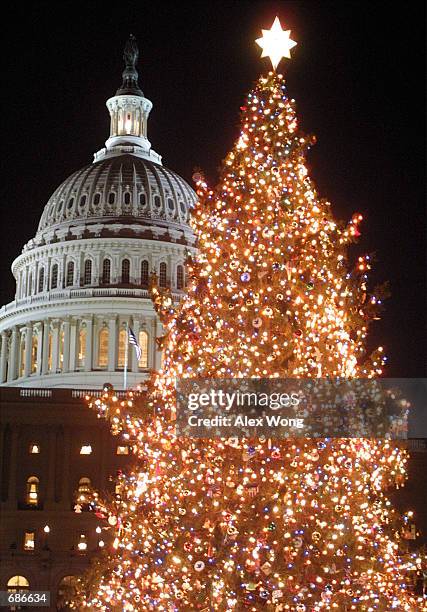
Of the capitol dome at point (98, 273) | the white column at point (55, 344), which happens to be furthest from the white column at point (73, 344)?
the white column at point (55, 344)

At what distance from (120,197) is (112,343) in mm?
18712

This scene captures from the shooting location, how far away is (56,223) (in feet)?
387

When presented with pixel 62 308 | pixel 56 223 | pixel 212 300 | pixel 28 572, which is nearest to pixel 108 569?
pixel 212 300

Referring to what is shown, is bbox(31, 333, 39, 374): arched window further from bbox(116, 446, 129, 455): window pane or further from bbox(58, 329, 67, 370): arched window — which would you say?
bbox(116, 446, 129, 455): window pane

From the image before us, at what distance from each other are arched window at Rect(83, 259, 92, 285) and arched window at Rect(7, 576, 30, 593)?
42357 mm

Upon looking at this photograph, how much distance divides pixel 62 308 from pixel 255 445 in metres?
89.8

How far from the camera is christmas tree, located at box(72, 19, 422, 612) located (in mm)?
20391

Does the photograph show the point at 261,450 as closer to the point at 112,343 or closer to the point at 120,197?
the point at 112,343

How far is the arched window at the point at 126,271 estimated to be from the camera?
111062 mm

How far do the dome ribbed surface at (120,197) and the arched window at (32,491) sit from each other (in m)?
40.4

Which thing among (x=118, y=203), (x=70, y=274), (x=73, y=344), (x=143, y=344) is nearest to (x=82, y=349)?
(x=73, y=344)

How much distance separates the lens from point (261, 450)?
67.3 feet

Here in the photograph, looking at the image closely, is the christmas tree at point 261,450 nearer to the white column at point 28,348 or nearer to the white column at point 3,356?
the white column at point 28,348

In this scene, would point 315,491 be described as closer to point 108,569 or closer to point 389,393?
point 389,393
